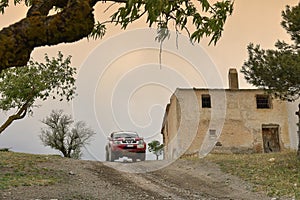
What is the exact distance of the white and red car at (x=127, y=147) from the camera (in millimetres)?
20266

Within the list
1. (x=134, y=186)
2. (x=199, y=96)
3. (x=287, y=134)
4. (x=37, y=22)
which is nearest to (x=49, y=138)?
(x=199, y=96)

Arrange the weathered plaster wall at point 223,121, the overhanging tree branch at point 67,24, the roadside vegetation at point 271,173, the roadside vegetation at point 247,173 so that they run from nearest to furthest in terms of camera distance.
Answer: the overhanging tree branch at point 67,24, the roadside vegetation at point 247,173, the roadside vegetation at point 271,173, the weathered plaster wall at point 223,121

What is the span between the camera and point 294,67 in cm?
1334

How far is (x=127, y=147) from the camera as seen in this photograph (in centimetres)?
2030

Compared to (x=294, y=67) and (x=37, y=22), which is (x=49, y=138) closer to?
(x=294, y=67)

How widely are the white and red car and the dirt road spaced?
4.33 m

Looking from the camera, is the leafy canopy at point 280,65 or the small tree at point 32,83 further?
the small tree at point 32,83

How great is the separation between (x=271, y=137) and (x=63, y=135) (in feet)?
62.7

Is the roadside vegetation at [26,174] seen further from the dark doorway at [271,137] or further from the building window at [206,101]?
the dark doorway at [271,137]

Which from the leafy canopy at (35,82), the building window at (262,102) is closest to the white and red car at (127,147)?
the leafy canopy at (35,82)

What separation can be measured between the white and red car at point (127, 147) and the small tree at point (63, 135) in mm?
13667

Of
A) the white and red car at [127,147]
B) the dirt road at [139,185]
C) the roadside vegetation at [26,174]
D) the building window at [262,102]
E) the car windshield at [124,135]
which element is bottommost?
the dirt road at [139,185]

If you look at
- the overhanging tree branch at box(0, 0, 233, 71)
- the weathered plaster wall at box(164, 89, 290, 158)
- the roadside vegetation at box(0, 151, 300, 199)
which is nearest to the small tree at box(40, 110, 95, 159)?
the weathered plaster wall at box(164, 89, 290, 158)

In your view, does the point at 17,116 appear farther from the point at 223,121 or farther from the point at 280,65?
the point at 223,121
